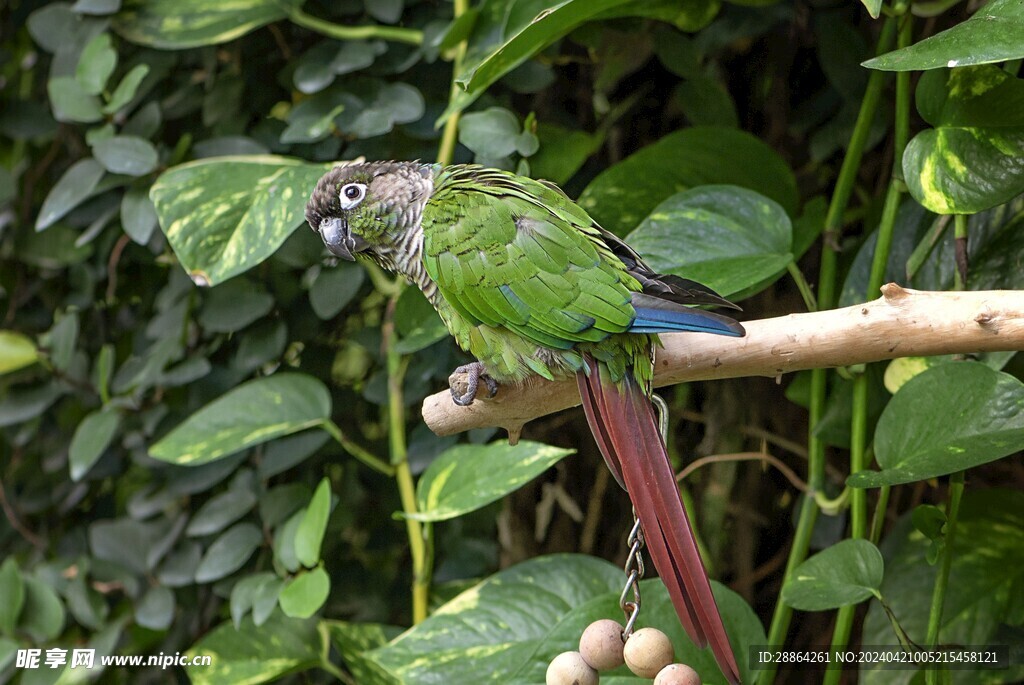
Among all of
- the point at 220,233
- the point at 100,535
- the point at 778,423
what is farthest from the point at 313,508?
the point at 778,423

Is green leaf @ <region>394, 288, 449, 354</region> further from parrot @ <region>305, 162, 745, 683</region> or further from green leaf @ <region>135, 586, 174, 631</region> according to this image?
green leaf @ <region>135, 586, 174, 631</region>

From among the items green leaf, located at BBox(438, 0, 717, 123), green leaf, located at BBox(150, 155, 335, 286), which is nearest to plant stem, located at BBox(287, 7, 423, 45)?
green leaf, located at BBox(438, 0, 717, 123)

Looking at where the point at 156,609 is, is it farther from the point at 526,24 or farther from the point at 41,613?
the point at 526,24

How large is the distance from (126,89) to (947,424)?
115cm

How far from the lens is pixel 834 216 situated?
110cm

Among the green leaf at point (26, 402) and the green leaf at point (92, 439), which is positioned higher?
the green leaf at point (92, 439)

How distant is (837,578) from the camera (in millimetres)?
921

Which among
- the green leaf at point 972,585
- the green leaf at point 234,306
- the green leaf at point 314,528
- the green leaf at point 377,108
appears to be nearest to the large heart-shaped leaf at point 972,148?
the green leaf at point 972,585

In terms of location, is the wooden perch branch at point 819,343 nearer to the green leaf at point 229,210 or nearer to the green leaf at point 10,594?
the green leaf at point 229,210

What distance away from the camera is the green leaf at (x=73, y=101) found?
1354mm

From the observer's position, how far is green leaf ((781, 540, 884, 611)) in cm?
89

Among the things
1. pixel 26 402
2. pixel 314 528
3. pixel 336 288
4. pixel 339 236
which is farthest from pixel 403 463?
pixel 26 402

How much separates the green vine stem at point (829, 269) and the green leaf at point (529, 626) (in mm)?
117

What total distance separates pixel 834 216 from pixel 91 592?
1.22 meters
